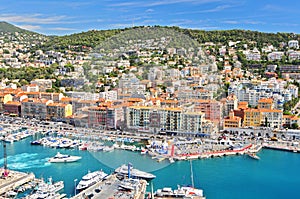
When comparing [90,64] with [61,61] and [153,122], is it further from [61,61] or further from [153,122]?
[61,61]

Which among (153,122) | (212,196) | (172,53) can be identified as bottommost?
(212,196)

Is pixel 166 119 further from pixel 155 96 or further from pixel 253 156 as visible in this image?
pixel 253 156

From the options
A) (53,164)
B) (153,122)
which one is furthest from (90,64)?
(53,164)

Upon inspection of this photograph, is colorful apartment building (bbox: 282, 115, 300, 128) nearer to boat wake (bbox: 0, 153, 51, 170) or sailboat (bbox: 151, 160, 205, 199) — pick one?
sailboat (bbox: 151, 160, 205, 199)

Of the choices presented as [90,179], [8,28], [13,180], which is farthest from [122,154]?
[8,28]

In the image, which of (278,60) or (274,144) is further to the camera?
(278,60)

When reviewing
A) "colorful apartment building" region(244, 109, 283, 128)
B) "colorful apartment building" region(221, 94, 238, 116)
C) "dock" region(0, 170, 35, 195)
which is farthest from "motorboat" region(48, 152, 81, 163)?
"colorful apartment building" region(244, 109, 283, 128)
